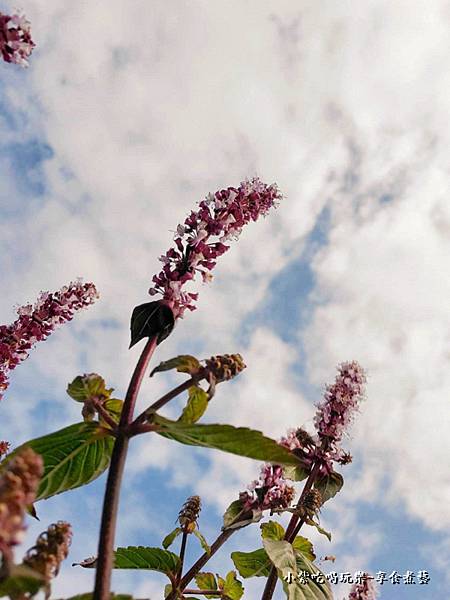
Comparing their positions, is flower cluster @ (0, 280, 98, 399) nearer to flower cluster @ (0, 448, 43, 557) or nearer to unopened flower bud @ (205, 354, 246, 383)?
unopened flower bud @ (205, 354, 246, 383)

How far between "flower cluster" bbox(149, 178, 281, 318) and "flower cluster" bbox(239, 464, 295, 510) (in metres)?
1.57

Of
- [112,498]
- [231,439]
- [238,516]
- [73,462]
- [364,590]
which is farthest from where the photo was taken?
[364,590]

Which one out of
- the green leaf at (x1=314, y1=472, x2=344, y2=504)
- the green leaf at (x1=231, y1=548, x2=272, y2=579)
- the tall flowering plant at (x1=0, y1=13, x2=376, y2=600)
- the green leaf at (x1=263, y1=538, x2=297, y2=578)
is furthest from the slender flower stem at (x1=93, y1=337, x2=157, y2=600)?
the green leaf at (x1=231, y1=548, x2=272, y2=579)

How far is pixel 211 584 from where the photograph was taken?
13.9ft

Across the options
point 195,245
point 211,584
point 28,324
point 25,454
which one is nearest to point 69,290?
point 28,324

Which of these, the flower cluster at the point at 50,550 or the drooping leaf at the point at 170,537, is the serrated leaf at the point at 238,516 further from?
the flower cluster at the point at 50,550

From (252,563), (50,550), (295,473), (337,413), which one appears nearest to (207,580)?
(252,563)

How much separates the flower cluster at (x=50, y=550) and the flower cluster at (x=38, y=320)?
2883 mm

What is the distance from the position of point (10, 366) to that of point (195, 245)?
1.82m

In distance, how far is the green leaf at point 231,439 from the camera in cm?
194

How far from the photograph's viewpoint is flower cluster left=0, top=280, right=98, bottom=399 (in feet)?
14.1

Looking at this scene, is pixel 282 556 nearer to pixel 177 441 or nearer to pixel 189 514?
pixel 189 514

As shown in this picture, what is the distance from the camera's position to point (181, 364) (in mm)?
2318

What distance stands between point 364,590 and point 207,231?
2.51 metres
